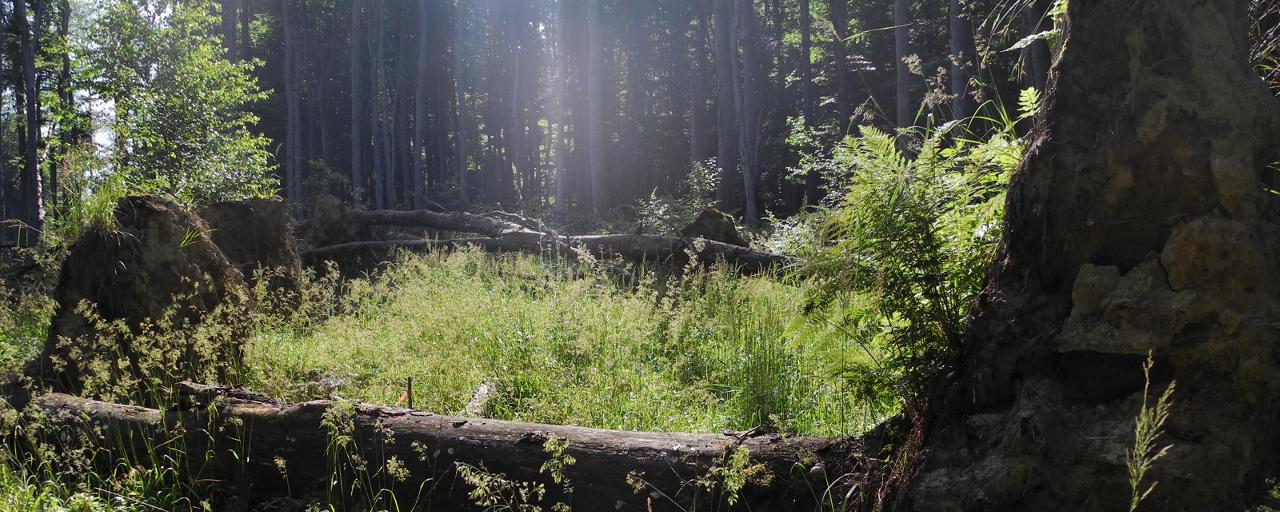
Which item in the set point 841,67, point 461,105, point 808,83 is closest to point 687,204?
point 841,67

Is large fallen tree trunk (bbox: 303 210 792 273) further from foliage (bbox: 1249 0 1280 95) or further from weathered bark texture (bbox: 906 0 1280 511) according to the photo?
weathered bark texture (bbox: 906 0 1280 511)

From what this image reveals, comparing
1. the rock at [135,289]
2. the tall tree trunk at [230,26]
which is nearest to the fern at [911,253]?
the rock at [135,289]

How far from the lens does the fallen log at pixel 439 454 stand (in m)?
2.86

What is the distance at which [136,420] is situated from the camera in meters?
3.94

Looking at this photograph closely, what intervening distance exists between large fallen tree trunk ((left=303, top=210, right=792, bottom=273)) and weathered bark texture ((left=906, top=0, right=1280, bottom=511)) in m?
6.63

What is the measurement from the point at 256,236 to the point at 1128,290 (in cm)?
783

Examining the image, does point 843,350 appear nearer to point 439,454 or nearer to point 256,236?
point 439,454

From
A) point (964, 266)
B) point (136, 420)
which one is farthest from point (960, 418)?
point (136, 420)

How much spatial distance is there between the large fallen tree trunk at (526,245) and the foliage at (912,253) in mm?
6087

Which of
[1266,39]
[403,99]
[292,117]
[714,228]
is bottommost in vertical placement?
[714,228]

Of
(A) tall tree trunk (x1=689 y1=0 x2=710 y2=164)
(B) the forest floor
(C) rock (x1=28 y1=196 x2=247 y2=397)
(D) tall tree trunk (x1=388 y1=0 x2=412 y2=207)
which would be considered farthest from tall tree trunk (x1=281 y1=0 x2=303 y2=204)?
(C) rock (x1=28 y1=196 x2=247 y2=397)

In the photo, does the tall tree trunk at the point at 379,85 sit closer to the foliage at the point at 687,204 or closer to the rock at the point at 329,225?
the foliage at the point at 687,204

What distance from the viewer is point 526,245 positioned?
11.8m

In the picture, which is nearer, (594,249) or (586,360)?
(586,360)
